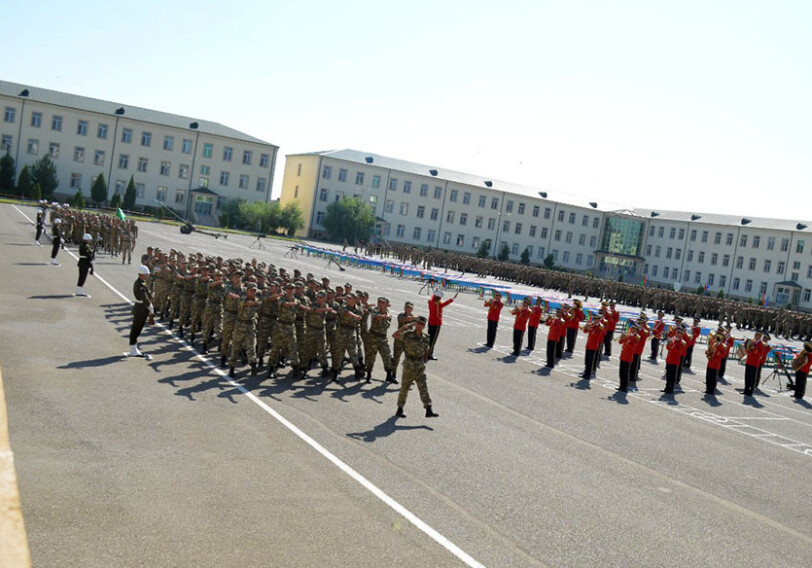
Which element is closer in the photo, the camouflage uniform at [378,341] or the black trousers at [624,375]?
the camouflage uniform at [378,341]

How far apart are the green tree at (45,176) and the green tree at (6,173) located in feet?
6.58

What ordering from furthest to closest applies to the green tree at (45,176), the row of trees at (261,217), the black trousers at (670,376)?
the row of trees at (261,217) → the green tree at (45,176) → the black trousers at (670,376)

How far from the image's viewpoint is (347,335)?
640 inches

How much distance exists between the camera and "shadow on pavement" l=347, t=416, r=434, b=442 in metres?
11.7

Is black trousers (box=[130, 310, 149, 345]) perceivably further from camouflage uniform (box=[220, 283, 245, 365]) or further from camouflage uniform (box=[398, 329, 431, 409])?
camouflage uniform (box=[398, 329, 431, 409])

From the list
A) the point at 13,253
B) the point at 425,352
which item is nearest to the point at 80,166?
the point at 13,253

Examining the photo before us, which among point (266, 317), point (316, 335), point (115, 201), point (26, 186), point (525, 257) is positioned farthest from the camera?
point (525, 257)

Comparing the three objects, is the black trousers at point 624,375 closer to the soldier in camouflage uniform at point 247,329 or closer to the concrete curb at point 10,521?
the soldier in camouflage uniform at point 247,329

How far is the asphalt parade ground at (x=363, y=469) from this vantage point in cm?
747

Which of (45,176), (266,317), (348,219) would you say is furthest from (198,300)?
(348,219)

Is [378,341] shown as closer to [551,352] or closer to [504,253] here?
[551,352]

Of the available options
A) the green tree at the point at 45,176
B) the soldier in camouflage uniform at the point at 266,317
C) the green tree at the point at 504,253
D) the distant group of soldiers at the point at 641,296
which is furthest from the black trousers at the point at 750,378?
the green tree at the point at 504,253

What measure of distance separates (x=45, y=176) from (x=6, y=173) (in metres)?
3.56

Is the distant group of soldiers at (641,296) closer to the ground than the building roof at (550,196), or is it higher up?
closer to the ground
